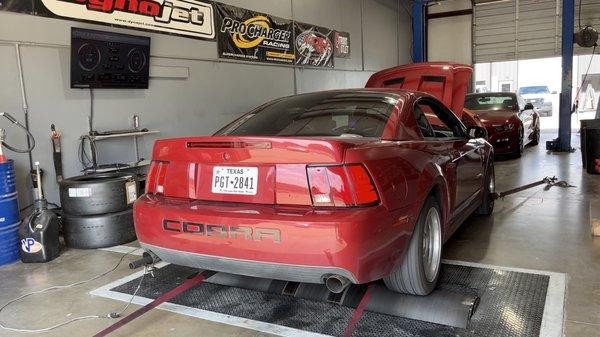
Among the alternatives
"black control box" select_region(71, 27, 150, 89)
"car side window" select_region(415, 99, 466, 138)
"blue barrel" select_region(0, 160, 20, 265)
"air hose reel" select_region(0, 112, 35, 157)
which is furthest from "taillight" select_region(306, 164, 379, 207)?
"black control box" select_region(71, 27, 150, 89)

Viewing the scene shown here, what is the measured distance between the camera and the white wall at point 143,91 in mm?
4484

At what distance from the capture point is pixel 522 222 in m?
4.31

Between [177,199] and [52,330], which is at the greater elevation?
[177,199]

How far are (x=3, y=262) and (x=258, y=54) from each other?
5057 mm

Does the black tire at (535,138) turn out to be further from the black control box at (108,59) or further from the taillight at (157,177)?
the taillight at (157,177)

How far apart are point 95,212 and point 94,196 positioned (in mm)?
150

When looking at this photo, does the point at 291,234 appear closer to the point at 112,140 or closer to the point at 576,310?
the point at 576,310

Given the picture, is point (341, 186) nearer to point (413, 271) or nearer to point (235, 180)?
point (235, 180)

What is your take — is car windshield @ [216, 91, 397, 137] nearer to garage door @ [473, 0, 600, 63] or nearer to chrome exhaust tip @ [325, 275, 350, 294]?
chrome exhaust tip @ [325, 275, 350, 294]

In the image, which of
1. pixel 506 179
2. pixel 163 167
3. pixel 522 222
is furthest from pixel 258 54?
pixel 163 167

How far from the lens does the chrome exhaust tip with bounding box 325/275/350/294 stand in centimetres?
201

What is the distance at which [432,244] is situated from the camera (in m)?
2.78

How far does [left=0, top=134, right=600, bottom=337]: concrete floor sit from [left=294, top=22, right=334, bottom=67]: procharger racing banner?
Result: 498 cm

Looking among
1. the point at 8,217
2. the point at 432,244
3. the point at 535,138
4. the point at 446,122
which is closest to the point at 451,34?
the point at 535,138
